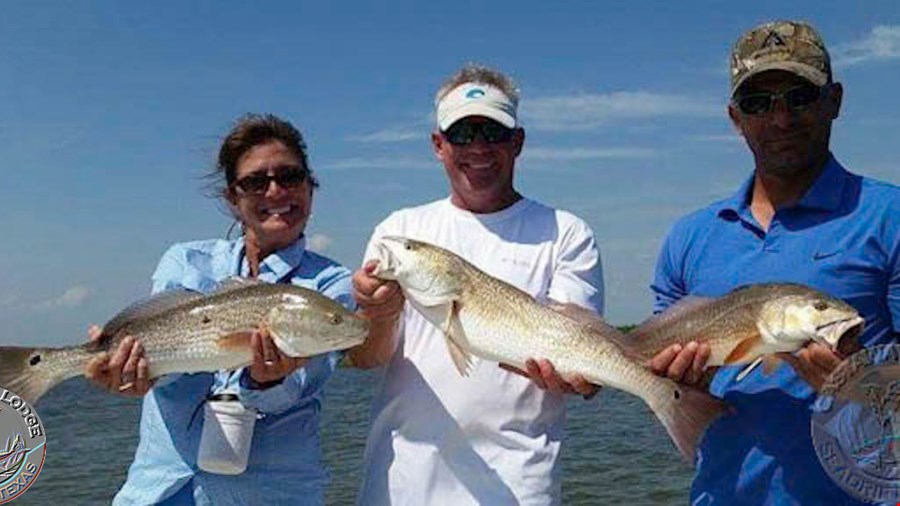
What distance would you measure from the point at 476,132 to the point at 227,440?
1948 mm

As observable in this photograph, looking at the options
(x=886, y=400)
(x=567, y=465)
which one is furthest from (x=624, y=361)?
(x=567, y=465)

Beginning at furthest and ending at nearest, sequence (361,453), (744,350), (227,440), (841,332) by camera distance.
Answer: (361,453), (227,440), (744,350), (841,332)

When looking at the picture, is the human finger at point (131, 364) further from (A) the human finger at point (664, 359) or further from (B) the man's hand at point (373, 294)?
(A) the human finger at point (664, 359)

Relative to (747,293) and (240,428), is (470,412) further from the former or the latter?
(747,293)

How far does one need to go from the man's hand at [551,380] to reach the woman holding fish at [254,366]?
33.3 inches

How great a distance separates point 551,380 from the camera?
4.52 m

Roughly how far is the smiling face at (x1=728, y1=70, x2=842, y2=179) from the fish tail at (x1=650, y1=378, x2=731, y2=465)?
42.0 inches

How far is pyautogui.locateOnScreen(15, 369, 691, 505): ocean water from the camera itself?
16.2m

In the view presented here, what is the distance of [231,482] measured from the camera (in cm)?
464

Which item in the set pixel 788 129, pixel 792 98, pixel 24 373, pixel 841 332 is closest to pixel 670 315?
pixel 841 332

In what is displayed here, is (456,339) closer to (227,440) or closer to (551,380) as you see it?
(551,380)

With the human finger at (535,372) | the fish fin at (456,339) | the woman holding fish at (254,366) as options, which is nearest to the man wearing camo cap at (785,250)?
the human finger at (535,372)

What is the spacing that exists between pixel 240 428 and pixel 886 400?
9.51 feet

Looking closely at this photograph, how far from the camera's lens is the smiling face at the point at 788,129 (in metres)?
4.12
